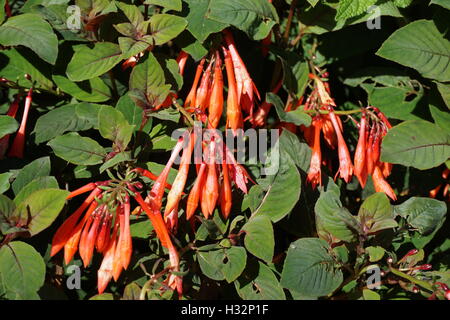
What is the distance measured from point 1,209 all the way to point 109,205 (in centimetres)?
25

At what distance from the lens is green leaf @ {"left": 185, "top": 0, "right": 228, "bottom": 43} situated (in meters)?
1.54

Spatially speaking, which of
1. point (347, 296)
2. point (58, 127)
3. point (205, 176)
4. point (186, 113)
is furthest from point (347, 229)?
point (58, 127)

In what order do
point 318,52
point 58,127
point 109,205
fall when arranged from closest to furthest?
point 109,205 → point 58,127 → point 318,52

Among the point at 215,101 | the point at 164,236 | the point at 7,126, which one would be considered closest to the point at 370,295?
the point at 164,236

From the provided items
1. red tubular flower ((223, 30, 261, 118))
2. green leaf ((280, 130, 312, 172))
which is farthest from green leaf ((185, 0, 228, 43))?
green leaf ((280, 130, 312, 172))

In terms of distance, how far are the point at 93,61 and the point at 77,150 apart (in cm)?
25

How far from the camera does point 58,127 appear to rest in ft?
5.28

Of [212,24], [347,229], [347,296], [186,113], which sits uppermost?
[212,24]

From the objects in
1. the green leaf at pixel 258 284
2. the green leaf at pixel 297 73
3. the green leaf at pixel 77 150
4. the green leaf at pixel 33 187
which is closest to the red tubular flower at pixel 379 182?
the green leaf at pixel 297 73

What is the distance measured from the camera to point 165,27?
1.54 meters

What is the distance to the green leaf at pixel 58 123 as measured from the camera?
160cm

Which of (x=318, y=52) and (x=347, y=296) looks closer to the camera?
(x=347, y=296)

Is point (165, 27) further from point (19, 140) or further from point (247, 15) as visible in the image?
point (19, 140)
